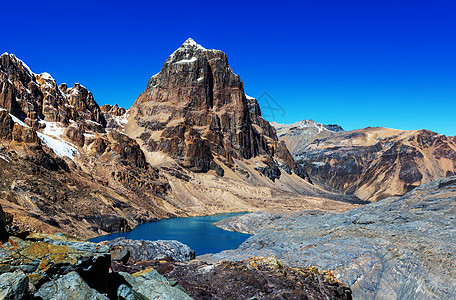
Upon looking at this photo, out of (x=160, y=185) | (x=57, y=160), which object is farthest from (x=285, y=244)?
(x=160, y=185)

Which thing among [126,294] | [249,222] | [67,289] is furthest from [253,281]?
[249,222]

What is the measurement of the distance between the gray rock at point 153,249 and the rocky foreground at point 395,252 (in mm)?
8324

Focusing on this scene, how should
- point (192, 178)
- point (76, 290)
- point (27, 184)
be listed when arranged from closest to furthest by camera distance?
point (76, 290), point (27, 184), point (192, 178)

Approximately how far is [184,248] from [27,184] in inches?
1874

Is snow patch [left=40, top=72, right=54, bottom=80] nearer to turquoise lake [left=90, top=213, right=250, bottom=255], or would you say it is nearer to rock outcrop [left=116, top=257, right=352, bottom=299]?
turquoise lake [left=90, top=213, right=250, bottom=255]

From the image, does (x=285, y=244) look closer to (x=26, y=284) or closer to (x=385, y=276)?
(x=385, y=276)

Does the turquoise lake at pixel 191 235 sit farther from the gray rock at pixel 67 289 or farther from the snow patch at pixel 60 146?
the gray rock at pixel 67 289

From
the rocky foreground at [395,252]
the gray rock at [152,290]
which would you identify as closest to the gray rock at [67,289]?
the gray rock at [152,290]

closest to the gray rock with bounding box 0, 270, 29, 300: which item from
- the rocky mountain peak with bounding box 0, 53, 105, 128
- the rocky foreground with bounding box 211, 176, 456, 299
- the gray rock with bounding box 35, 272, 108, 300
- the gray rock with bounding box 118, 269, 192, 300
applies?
the gray rock with bounding box 35, 272, 108, 300

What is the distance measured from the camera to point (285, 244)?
39719mm

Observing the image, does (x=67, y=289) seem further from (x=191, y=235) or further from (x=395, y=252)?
(x=191, y=235)

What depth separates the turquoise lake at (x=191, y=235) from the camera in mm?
64519

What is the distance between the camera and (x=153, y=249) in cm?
3512

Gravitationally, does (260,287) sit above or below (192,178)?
below
